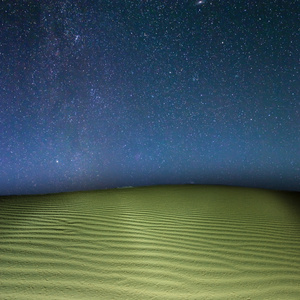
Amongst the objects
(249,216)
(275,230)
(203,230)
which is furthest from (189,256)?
(249,216)

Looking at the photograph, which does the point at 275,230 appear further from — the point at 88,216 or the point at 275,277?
the point at 88,216

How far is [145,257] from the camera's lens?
9.59 feet

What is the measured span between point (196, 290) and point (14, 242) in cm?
270

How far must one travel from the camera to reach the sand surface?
221cm

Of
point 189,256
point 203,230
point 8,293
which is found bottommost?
point 8,293

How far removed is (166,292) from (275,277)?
1353mm

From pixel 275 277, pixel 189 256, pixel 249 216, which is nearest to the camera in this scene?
pixel 275 277

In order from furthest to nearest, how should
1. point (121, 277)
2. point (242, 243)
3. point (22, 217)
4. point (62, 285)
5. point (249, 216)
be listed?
point (249, 216), point (22, 217), point (242, 243), point (121, 277), point (62, 285)

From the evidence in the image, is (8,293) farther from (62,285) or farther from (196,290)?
(196,290)

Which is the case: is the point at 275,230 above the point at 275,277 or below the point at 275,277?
above

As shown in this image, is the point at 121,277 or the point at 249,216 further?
the point at 249,216

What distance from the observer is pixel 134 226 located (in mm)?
4379

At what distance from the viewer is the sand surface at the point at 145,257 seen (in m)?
2.21

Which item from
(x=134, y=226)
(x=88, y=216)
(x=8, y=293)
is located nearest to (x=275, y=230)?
(x=134, y=226)
